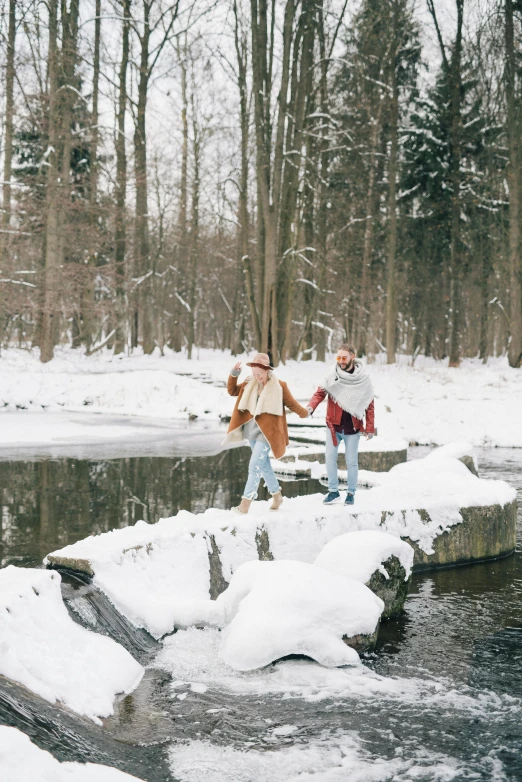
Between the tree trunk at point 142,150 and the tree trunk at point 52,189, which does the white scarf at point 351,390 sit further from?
the tree trunk at point 142,150

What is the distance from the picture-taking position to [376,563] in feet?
21.8

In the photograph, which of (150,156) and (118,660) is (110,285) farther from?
(118,660)

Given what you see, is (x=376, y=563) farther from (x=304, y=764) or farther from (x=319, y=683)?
(x=304, y=764)

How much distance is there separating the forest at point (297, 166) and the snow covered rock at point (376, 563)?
1778 cm

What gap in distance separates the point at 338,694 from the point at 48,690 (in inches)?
73.4

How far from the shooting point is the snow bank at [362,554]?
6.58m

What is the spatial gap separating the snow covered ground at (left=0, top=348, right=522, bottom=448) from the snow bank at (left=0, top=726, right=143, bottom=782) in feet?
42.1

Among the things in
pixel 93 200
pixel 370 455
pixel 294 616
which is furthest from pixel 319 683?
pixel 93 200

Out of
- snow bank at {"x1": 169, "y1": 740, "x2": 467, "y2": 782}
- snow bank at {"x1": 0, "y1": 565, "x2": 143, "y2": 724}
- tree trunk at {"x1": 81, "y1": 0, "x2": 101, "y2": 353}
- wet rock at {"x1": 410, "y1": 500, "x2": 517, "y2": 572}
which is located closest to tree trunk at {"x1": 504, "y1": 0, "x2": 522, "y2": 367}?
tree trunk at {"x1": 81, "y1": 0, "x2": 101, "y2": 353}

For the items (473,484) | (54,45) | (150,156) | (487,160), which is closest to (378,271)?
(487,160)

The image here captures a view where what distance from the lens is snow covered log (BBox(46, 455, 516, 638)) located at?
6.25m

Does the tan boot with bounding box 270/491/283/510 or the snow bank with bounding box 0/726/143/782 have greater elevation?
the tan boot with bounding box 270/491/283/510

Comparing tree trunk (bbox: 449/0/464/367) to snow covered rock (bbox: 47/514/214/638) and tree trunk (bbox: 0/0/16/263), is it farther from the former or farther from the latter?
snow covered rock (bbox: 47/514/214/638)

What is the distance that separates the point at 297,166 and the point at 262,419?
18503 millimetres
